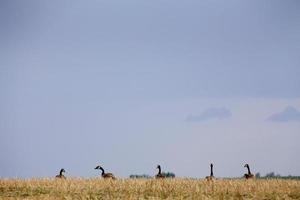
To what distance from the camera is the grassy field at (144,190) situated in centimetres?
3036

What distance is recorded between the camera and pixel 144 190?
32219 millimetres

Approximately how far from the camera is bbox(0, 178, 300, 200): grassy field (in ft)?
99.6

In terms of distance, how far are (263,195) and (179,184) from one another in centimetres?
607

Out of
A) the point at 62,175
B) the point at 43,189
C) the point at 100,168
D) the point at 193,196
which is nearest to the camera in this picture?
the point at 193,196

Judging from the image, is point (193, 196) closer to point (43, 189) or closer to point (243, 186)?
point (243, 186)

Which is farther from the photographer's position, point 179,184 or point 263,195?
point 179,184

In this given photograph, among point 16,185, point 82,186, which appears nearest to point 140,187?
point 82,186

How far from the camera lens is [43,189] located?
33.1 metres

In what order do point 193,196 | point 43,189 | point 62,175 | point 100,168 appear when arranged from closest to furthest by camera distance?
point 193,196
point 43,189
point 62,175
point 100,168

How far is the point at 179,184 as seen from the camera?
115 ft

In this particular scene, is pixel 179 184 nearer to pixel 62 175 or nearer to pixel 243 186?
pixel 243 186

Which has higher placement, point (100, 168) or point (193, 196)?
point (100, 168)

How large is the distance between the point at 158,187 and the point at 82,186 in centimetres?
477

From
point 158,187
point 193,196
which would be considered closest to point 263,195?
point 193,196
